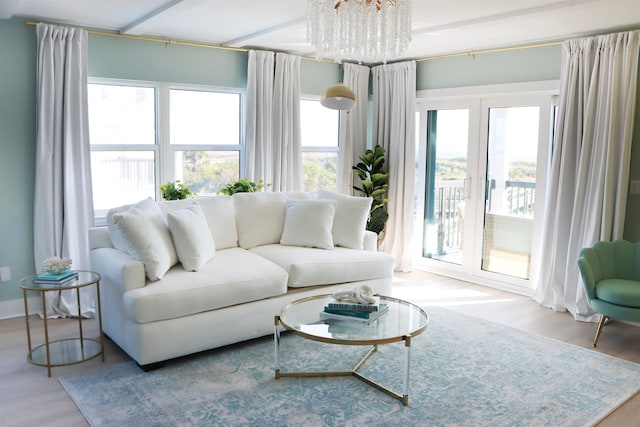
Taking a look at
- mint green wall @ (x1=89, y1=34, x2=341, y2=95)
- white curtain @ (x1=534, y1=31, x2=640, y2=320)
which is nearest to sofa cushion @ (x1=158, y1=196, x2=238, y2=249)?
mint green wall @ (x1=89, y1=34, x2=341, y2=95)

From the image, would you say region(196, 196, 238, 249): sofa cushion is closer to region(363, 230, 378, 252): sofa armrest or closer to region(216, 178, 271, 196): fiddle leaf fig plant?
region(216, 178, 271, 196): fiddle leaf fig plant

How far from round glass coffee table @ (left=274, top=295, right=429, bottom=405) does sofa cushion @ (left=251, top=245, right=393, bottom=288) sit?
50 centimetres

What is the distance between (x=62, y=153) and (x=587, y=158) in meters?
4.29

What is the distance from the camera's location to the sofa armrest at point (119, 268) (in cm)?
349

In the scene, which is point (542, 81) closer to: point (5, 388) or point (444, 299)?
point (444, 299)

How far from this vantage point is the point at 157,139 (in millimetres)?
5164

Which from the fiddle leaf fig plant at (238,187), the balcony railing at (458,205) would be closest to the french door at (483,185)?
the balcony railing at (458,205)

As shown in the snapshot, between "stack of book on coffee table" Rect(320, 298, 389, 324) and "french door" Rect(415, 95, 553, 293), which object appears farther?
"french door" Rect(415, 95, 553, 293)

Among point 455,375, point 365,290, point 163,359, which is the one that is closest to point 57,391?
point 163,359

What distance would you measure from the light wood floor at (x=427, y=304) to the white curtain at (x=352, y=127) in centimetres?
136

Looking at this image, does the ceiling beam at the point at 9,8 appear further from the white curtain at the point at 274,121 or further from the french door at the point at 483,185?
the french door at the point at 483,185

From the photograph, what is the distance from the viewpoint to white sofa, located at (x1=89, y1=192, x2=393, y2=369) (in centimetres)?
350

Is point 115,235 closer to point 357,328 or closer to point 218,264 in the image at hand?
point 218,264

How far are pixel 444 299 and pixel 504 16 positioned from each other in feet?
8.25
